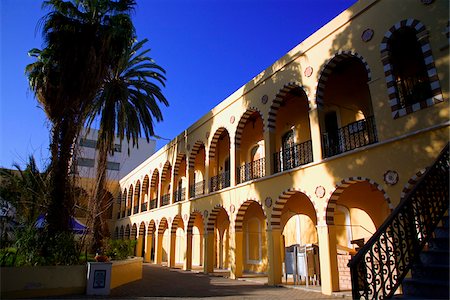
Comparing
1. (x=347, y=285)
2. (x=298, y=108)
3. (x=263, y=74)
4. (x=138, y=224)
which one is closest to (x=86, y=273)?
(x=347, y=285)

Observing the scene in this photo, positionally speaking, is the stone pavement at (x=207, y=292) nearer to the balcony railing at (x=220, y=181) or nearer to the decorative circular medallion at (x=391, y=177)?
the decorative circular medallion at (x=391, y=177)

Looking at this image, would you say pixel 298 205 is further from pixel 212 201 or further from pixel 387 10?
pixel 387 10

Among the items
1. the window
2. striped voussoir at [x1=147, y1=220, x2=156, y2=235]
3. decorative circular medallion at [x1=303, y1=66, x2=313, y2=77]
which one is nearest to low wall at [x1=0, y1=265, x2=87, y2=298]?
decorative circular medallion at [x1=303, y1=66, x2=313, y2=77]

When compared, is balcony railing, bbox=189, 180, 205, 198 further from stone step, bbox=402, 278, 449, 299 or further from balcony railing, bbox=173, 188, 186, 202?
stone step, bbox=402, 278, 449, 299

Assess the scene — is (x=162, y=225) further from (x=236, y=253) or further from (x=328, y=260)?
(x=328, y=260)

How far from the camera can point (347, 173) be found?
8695 millimetres

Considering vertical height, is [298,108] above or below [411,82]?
above

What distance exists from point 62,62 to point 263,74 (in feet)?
22.0

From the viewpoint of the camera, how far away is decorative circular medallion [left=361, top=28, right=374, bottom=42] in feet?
28.4

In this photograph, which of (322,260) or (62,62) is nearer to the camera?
(322,260)

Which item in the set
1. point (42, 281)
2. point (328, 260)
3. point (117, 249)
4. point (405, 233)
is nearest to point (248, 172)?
point (328, 260)

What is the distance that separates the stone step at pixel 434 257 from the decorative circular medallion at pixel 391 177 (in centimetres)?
292

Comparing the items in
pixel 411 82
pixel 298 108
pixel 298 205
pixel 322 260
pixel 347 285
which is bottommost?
pixel 347 285

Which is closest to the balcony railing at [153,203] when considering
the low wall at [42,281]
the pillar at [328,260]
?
the low wall at [42,281]
